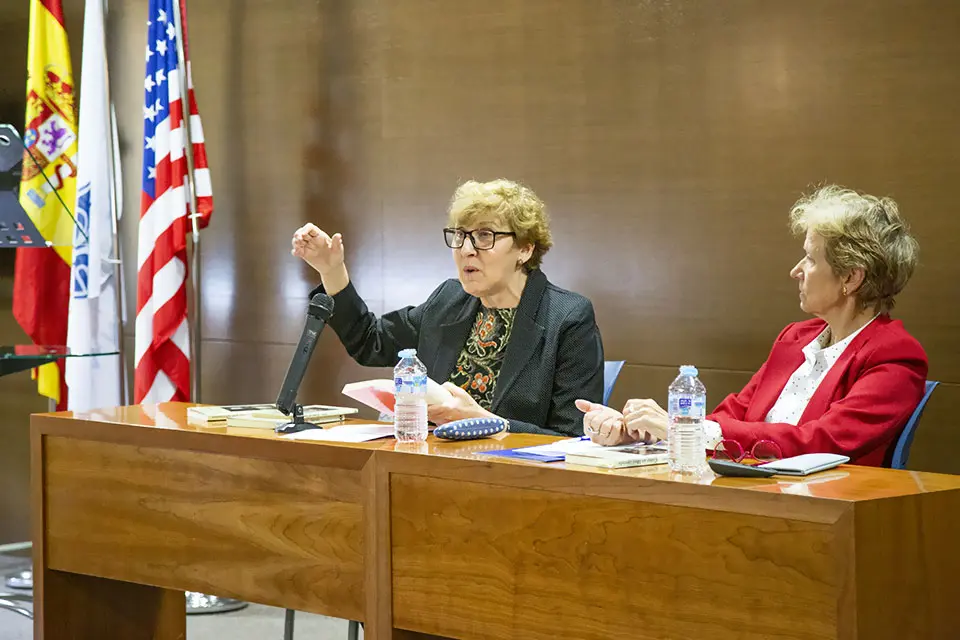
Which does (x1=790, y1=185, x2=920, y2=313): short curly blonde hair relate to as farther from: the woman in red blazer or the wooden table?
the wooden table

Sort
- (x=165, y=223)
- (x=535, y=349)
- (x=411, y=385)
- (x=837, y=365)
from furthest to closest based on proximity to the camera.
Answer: (x=165, y=223) < (x=535, y=349) < (x=837, y=365) < (x=411, y=385)

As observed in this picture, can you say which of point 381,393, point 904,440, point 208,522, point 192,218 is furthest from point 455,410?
point 192,218

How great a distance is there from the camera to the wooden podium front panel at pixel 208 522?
97.5 inches

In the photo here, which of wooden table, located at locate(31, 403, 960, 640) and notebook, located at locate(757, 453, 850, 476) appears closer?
wooden table, located at locate(31, 403, 960, 640)

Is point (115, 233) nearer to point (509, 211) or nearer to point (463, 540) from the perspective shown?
point (509, 211)

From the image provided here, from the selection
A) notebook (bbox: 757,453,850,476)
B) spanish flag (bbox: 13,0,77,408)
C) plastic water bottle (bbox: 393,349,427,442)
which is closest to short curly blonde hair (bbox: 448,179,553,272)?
plastic water bottle (bbox: 393,349,427,442)

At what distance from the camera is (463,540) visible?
2.26m

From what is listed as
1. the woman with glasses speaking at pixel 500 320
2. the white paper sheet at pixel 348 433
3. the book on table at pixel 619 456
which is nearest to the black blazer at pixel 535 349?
the woman with glasses speaking at pixel 500 320

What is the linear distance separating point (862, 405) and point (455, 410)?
3.08 feet

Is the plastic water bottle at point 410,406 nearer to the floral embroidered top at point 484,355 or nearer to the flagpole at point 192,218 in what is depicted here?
the floral embroidered top at point 484,355

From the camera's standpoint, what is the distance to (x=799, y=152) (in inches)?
138

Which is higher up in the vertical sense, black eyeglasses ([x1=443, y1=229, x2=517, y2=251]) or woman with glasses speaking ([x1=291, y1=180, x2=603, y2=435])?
black eyeglasses ([x1=443, y1=229, x2=517, y2=251])

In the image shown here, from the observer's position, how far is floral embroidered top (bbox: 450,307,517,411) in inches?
125

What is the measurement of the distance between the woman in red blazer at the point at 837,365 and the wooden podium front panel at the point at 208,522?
613 mm
